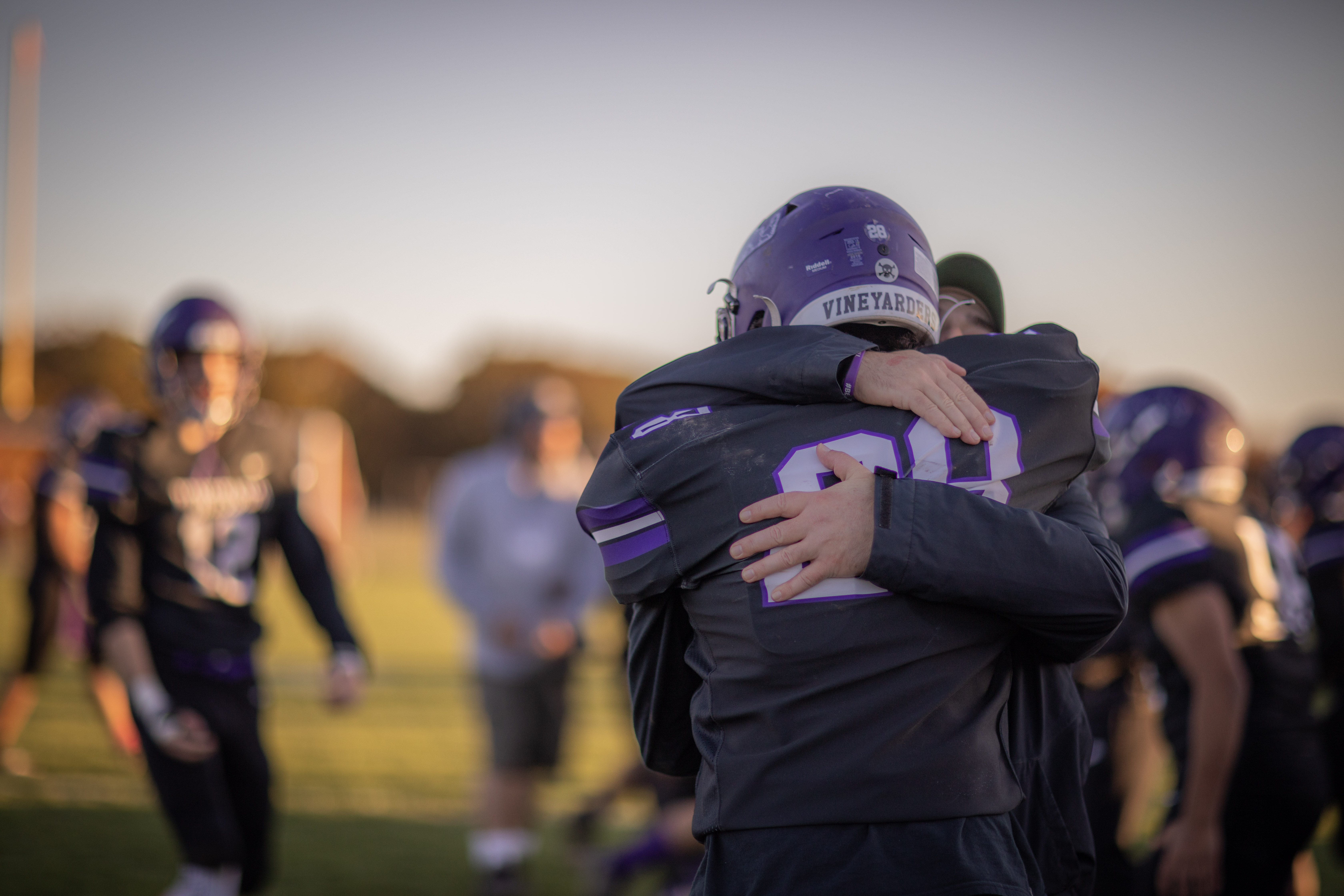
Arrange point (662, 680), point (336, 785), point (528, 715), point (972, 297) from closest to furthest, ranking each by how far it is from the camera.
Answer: point (662, 680), point (972, 297), point (528, 715), point (336, 785)

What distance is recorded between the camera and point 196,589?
12.3 feet

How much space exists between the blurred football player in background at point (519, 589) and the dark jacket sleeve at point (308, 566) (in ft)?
5.24

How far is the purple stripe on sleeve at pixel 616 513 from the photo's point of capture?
1.62 meters

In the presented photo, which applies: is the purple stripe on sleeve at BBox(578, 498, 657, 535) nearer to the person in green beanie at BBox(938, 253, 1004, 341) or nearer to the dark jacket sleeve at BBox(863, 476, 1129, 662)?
the dark jacket sleeve at BBox(863, 476, 1129, 662)

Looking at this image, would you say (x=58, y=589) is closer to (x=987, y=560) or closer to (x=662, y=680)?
(x=662, y=680)

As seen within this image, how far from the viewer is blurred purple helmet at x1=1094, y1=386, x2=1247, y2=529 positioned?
11.6 feet

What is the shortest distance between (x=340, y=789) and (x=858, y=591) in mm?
6442

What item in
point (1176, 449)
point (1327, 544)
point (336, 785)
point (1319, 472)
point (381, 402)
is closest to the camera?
point (1176, 449)

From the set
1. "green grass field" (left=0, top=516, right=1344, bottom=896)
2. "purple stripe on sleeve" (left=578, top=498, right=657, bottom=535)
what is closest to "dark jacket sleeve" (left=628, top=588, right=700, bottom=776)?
"purple stripe on sleeve" (left=578, top=498, right=657, bottom=535)

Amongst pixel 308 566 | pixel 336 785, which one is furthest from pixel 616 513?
pixel 336 785

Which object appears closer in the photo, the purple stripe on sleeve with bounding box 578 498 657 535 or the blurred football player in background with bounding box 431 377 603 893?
the purple stripe on sleeve with bounding box 578 498 657 535

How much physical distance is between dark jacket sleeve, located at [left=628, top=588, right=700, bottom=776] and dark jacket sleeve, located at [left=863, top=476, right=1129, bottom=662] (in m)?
0.41

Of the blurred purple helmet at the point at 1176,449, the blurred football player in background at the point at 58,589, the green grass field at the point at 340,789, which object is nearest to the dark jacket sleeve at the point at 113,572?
the green grass field at the point at 340,789

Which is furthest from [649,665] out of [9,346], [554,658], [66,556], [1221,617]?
[9,346]
